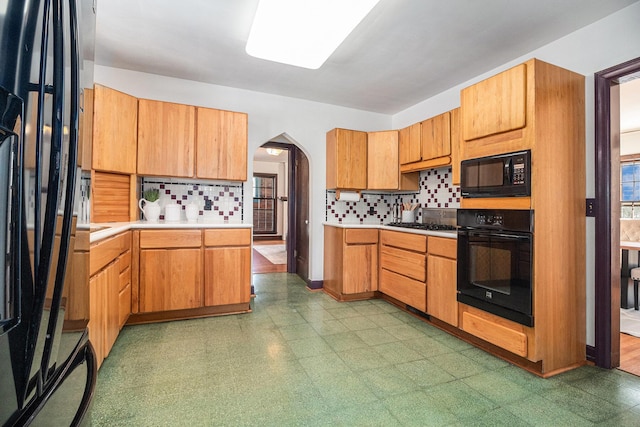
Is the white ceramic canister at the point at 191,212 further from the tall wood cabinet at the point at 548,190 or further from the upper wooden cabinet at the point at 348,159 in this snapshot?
the tall wood cabinet at the point at 548,190

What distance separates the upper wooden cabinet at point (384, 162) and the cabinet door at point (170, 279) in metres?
2.27

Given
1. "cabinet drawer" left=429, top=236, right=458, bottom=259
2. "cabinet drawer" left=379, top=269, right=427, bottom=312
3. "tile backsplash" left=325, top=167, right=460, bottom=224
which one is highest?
"tile backsplash" left=325, top=167, right=460, bottom=224

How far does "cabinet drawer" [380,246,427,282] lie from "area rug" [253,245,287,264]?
2802mm

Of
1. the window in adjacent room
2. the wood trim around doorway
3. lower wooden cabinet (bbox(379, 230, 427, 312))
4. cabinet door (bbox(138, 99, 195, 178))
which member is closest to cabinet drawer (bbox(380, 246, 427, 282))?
lower wooden cabinet (bbox(379, 230, 427, 312))

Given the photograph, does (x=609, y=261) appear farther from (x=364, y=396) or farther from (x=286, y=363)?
(x=286, y=363)

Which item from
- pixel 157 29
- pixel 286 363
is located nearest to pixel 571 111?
pixel 286 363

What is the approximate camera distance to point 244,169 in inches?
133

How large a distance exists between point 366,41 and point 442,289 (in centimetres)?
220

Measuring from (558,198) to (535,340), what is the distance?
3.11ft

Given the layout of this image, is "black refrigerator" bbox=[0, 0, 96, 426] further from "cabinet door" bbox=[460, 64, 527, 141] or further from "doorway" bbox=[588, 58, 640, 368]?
"doorway" bbox=[588, 58, 640, 368]

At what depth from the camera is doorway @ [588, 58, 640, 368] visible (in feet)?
6.94

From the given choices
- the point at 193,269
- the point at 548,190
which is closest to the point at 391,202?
the point at 548,190

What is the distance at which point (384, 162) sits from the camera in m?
3.92

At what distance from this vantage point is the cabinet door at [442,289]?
2.59 metres
